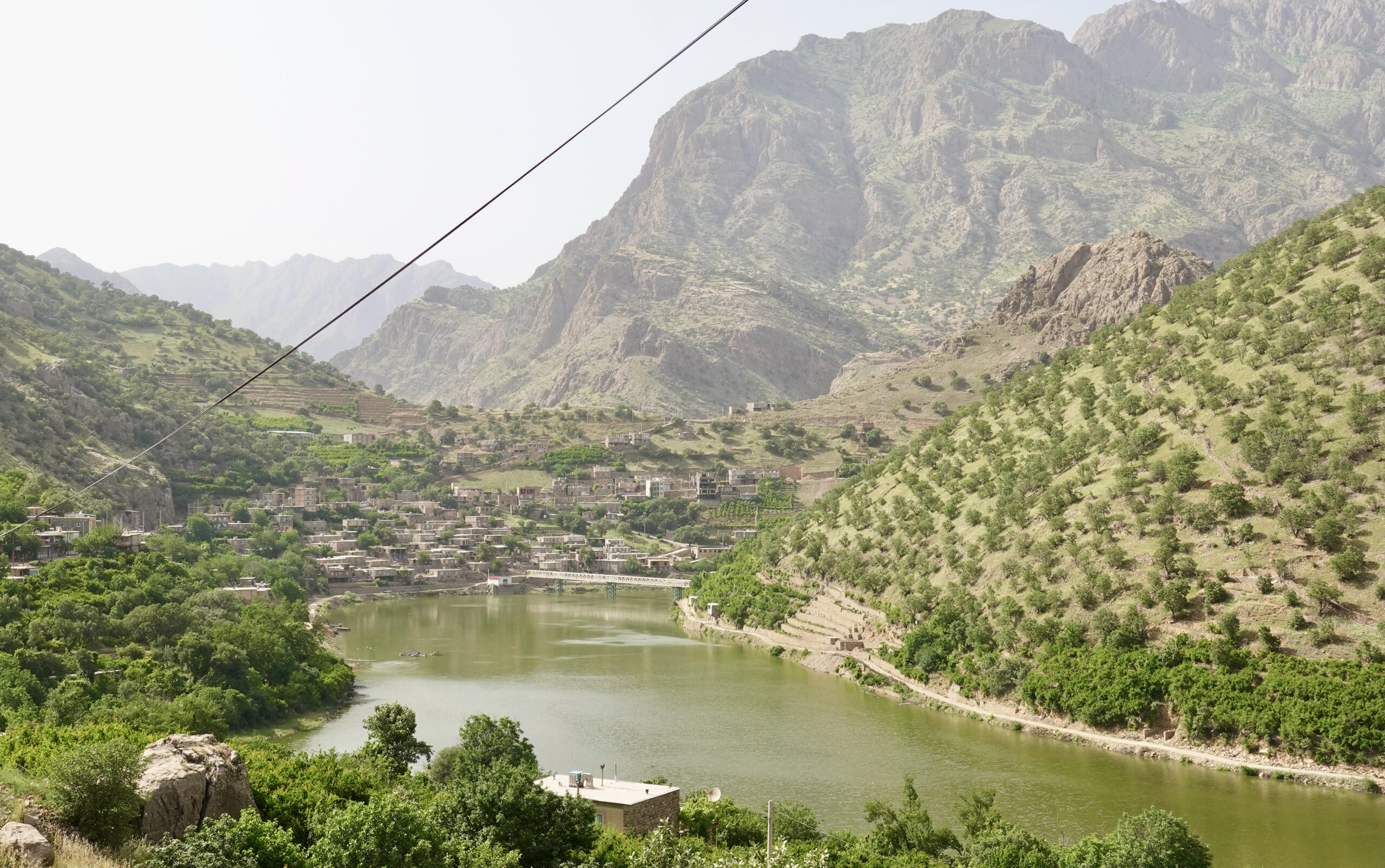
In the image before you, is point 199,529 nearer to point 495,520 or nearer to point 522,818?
point 495,520

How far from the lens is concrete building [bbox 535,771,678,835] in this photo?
77.6 ft

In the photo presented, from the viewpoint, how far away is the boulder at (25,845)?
1323 cm

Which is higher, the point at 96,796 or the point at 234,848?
the point at 96,796

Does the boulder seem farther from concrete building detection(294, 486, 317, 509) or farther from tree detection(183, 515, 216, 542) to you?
concrete building detection(294, 486, 317, 509)

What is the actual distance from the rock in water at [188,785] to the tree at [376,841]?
4.88ft

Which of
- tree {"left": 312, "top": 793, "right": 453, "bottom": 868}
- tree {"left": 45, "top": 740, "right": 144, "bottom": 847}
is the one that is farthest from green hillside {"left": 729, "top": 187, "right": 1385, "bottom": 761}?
tree {"left": 45, "top": 740, "right": 144, "bottom": 847}

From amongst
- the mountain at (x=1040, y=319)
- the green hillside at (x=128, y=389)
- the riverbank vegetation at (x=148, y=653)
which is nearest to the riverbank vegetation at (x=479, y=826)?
the riverbank vegetation at (x=148, y=653)

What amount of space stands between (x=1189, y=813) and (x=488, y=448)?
102m

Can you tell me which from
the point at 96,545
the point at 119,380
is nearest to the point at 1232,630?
the point at 96,545

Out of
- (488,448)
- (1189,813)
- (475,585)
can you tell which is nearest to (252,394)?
(488,448)

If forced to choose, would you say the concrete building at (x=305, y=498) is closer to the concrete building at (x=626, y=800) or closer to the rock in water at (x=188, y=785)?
the concrete building at (x=626, y=800)

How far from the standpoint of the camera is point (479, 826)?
66.4 feet

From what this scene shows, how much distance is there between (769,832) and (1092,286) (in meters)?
106

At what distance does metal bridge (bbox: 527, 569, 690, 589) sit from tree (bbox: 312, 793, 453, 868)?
67992 millimetres
